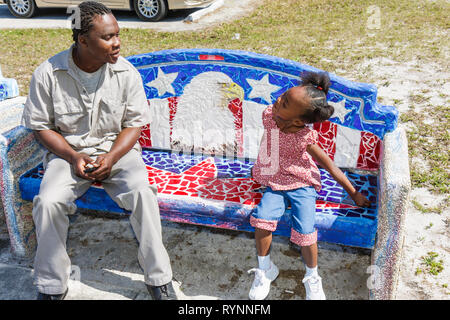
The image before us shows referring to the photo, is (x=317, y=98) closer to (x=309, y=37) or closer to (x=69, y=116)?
(x=69, y=116)

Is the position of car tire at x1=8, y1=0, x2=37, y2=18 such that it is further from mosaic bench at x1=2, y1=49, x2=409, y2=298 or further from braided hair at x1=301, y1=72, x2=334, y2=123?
braided hair at x1=301, y1=72, x2=334, y2=123

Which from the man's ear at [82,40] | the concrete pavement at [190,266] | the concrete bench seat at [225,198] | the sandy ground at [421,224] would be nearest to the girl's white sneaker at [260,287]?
the concrete pavement at [190,266]

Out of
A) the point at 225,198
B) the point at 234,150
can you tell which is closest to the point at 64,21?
the point at 234,150

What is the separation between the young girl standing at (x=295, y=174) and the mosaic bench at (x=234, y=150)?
0.11 metres

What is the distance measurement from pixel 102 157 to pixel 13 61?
18.9ft

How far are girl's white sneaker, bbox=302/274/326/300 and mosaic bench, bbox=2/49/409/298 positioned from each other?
0.78 ft

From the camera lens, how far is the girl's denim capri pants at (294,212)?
2658mm

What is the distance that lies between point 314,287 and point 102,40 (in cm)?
192

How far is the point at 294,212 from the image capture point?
2.72 m

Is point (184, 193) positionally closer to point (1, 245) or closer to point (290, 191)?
point (290, 191)

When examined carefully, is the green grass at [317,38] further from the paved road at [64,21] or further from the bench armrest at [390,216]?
the bench armrest at [390,216]

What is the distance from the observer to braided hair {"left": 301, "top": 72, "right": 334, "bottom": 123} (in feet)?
8.70

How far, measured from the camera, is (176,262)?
3320 mm

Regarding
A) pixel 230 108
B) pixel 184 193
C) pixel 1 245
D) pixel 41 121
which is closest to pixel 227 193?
pixel 184 193
